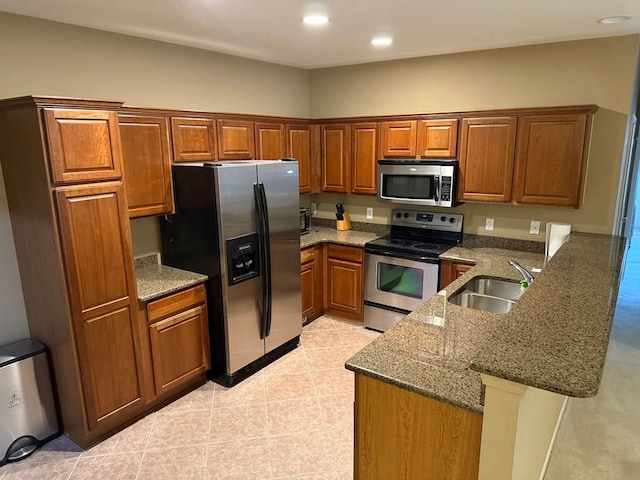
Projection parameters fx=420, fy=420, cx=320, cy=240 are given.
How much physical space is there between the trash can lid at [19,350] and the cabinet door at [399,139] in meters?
3.19

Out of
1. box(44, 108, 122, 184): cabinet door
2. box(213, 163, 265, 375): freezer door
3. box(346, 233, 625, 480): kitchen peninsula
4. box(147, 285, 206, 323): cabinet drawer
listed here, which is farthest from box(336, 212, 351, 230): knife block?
box(44, 108, 122, 184): cabinet door

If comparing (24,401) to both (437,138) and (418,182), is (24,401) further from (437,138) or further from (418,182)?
(437,138)

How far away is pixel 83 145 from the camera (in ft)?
7.64

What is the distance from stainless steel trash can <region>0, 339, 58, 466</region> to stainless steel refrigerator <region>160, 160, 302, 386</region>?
1.09 metres

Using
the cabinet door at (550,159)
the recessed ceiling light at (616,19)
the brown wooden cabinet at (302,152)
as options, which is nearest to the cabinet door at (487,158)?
the cabinet door at (550,159)

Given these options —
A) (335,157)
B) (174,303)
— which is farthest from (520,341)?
(335,157)

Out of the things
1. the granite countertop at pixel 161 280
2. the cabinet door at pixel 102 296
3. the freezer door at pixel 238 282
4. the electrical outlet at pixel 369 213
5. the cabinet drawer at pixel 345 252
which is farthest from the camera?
the electrical outlet at pixel 369 213

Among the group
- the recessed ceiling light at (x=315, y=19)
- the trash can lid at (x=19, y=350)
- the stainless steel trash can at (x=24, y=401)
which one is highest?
the recessed ceiling light at (x=315, y=19)

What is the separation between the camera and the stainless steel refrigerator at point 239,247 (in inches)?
119

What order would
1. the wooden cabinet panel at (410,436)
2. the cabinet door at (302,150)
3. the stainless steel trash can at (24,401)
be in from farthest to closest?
the cabinet door at (302,150)
the stainless steel trash can at (24,401)
the wooden cabinet panel at (410,436)

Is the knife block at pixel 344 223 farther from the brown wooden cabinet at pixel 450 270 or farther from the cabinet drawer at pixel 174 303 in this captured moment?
the cabinet drawer at pixel 174 303

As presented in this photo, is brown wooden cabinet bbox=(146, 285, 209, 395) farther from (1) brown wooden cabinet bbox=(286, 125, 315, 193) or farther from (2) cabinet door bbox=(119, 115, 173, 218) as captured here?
(1) brown wooden cabinet bbox=(286, 125, 315, 193)

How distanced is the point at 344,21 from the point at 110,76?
171 centimetres

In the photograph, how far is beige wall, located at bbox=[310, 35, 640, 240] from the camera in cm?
320
